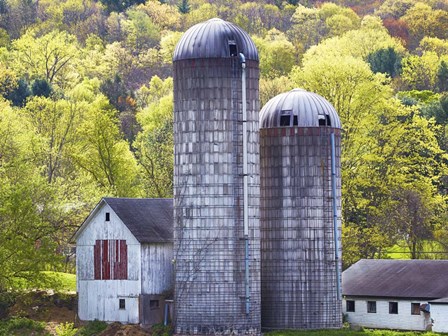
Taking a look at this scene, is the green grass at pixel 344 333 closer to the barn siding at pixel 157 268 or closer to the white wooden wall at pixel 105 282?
the barn siding at pixel 157 268

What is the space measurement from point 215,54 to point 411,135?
2731 centimetres

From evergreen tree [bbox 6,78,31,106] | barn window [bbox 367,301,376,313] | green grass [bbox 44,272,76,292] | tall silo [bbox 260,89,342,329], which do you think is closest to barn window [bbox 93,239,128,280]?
green grass [bbox 44,272,76,292]

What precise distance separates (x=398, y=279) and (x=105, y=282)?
14264 mm

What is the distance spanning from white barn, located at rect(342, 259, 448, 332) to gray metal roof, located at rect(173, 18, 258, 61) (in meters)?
13.2

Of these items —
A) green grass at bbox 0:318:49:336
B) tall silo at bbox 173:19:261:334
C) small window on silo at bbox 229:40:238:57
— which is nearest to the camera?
tall silo at bbox 173:19:261:334

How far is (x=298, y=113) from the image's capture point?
6875 cm

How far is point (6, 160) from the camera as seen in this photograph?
8481cm

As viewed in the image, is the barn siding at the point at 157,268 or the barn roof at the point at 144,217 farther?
the barn roof at the point at 144,217

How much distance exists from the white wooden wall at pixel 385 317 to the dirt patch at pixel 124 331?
11218 millimetres

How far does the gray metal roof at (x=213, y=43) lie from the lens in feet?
214

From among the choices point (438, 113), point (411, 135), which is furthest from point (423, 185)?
point (438, 113)

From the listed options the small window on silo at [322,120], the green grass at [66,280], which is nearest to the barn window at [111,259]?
the green grass at [66,280]

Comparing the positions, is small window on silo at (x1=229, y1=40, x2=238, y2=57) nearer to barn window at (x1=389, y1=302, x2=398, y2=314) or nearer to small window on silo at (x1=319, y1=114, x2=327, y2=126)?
small window on silo at (x1=319, y1=114, x2=327, y2=126)

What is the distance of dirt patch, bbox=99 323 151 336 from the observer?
216ft
